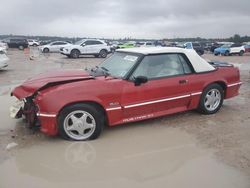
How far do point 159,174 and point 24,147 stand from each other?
7.20 ft

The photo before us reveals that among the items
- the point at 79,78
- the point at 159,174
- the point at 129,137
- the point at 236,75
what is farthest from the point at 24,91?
the point at 236,75

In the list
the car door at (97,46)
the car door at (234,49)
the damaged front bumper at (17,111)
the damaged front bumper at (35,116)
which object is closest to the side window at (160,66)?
the damaged front bumper at (35,116)

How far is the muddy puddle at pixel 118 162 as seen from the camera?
4.11 metres

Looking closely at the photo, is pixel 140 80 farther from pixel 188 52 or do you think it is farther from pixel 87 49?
A: pixel 87 49

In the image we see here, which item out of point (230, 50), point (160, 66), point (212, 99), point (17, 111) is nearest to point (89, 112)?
point (17, 111)

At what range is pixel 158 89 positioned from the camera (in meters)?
6.11

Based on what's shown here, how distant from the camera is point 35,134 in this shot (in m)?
5.80

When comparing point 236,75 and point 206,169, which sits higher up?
point 236,75

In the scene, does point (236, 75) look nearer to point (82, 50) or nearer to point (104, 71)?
point (104, 71)

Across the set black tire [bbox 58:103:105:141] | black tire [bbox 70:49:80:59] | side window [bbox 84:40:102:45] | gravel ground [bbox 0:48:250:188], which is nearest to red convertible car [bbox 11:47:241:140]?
black tire [bbox 58:103:105:141]

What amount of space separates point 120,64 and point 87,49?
2301 centimetres

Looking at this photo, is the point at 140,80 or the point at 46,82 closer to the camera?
the point at 46,82

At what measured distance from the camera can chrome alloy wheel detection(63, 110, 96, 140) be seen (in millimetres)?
5406

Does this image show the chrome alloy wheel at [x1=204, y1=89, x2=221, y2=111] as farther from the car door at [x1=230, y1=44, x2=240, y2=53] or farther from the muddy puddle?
the car door at [x1=230, y1=44, x2=240, y2=53]
